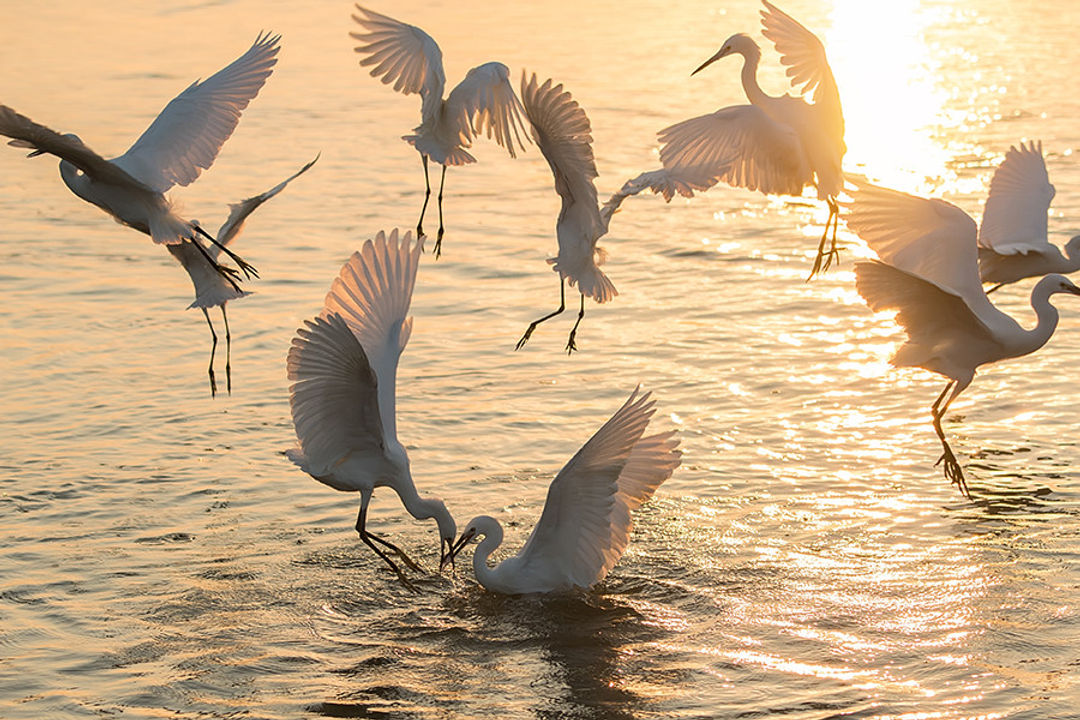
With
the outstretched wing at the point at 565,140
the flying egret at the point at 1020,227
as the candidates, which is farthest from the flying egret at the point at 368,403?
the flying egret at the point at 1020,227

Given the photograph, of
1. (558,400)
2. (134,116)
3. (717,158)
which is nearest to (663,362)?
(558,400)

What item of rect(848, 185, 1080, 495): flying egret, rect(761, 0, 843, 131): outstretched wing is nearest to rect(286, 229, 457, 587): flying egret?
rect(848, 185, 1080, 495): flying egret

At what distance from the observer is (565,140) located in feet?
27.5

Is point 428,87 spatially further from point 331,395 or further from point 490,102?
point 331,395

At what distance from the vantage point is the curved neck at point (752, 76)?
1033cm

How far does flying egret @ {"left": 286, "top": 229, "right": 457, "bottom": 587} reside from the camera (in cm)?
780

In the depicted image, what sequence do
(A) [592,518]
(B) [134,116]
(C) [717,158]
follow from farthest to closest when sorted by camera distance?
1. (B) [134,116]
2. (C) [717,158]
3. (A) [592,518]

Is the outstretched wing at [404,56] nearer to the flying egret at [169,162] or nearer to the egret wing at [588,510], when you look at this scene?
the flying egret at [169,162]

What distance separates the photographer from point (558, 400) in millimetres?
11508

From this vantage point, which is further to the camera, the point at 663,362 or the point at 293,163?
the point at 293,163

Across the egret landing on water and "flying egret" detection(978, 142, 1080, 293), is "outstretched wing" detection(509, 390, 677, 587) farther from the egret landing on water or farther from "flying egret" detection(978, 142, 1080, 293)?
"flying egret" detection(978, 142, 1080, 293)

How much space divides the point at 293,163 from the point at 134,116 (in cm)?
289

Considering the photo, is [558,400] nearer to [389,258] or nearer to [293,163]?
[389,258]

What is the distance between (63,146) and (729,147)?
4.30 metres
